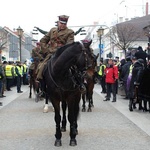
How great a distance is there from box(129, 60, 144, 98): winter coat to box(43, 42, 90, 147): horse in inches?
207

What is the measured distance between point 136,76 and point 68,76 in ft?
19.5

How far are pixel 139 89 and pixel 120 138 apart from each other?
4.89m

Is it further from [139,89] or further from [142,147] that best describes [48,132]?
[139,89]

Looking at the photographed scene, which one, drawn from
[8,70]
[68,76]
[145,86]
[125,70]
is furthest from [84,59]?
[8,70]

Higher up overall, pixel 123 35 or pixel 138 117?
pixel 123 35

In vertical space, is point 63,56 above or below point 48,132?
above

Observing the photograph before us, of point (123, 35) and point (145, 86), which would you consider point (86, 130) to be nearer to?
point (145, 86)

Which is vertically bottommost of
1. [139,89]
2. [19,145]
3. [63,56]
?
[19,145]

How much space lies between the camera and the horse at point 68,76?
7328mm

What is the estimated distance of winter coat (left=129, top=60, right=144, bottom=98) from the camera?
42.3 feet

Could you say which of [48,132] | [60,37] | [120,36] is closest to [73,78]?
[60,37]

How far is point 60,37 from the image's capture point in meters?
8.75

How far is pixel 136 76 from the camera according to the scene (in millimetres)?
13141

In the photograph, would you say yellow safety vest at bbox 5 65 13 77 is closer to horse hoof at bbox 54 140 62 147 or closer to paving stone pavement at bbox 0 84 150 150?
paving stone pavement at bbox 0 84 150 150
